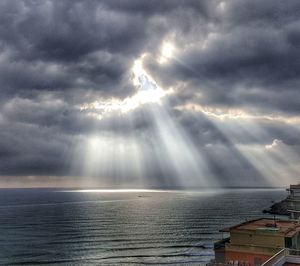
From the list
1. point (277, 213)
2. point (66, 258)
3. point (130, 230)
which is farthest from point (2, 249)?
point (277, 213)

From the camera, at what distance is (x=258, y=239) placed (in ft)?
151

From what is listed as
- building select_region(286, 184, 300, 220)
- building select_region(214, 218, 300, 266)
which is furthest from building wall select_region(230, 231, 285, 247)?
building select_region(286, 184, 300, 220)

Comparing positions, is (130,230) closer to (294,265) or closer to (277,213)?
(277,213)

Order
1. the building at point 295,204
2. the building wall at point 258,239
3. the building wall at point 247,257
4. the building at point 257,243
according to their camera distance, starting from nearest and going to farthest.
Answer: the building wall at point 247,257, the building at point 257,243, the building wall at point 258,239, the building at point 295,204

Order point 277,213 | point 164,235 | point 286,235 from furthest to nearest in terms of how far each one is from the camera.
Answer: point 277,213, point 164,235, point 286,235

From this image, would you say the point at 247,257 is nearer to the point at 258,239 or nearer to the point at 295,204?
the point at 258,239

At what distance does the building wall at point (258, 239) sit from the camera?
45.1 meters

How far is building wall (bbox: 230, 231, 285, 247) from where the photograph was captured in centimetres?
4507

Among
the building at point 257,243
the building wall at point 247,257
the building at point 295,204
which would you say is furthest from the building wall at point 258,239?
the building at point 295,204

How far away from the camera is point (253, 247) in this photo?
151ft

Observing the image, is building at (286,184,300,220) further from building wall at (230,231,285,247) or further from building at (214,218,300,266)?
building wall at (230,231,285,247)

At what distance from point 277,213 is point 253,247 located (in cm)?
13714

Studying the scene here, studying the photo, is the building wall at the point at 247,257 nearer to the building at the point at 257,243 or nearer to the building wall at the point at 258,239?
the building at the point at 257,243

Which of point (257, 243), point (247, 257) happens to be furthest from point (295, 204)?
point (247, 257)
